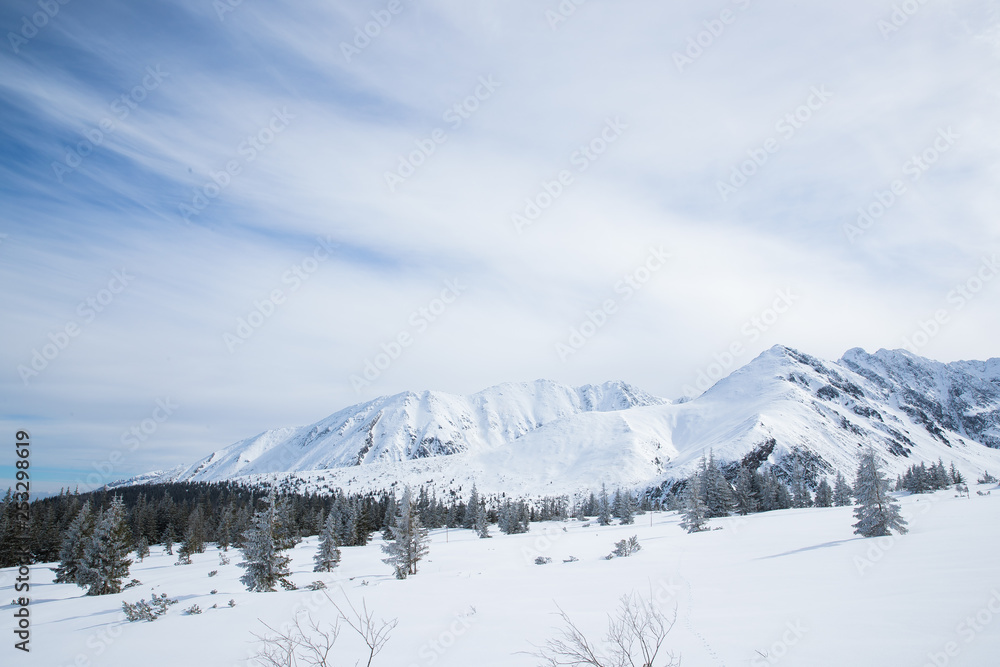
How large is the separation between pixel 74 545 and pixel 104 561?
812 centimetres

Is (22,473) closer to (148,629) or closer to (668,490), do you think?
(148,629)

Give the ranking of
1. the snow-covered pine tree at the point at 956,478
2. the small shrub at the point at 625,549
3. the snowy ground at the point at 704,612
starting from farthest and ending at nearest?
the snow-covered pine tree at the point at 956,478
the small shrub at the point at 625,549
the snowy ground at the point at 704,612

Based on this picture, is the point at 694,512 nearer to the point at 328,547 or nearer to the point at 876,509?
the point at 876,509

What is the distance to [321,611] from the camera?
52.2ft

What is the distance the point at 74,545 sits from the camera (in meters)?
38.5

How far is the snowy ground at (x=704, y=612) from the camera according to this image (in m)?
9.23

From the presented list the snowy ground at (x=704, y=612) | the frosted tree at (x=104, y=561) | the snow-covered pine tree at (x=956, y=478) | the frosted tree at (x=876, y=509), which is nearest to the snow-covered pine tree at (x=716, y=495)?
the frosted tree at (x=876, y=509)

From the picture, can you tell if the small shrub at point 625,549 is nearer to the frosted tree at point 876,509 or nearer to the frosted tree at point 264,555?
the frosted tree at point 876,509

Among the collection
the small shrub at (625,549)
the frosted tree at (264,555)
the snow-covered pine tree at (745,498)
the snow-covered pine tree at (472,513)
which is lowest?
the snow-covered pine tree at (472,513)

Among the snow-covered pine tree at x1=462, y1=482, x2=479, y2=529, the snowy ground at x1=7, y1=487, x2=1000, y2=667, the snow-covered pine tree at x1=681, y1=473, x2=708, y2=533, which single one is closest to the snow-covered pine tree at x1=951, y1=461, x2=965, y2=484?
the snow-covered pine tree at x1=681, y1=473, x2=708, y2=533

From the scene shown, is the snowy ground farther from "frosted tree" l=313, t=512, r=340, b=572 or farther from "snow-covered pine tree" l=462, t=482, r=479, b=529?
"snow-covered pine tree" l=462, t=482, r=479, b=529

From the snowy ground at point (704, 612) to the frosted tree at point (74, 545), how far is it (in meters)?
12.2

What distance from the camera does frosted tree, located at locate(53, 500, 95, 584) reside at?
37.5 metres

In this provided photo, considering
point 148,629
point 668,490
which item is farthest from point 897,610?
point 668,490
